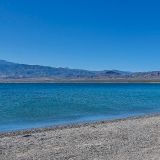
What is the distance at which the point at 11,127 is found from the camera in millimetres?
28281

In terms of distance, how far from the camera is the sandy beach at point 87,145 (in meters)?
15.4

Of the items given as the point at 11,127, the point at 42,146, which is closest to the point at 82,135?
the point at 42,146

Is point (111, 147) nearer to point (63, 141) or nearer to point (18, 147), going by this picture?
point (63, 141)

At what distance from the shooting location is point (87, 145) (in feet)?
57.7

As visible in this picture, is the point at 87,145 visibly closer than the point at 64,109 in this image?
Yes

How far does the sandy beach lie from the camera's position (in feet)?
50.5

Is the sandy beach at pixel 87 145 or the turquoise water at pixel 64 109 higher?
the sandy beach at pixel 87 145

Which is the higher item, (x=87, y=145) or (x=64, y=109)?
(x=87, y=145)

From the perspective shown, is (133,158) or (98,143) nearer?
(133,158)

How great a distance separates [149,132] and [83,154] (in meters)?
6.59

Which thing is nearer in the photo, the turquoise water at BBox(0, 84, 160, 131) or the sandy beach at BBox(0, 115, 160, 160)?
the sandy beach at BBox(0, 115, 160, 160)

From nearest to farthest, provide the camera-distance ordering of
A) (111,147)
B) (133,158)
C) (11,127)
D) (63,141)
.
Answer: (133,158) < (111,147) < (63,141) < (11,127)

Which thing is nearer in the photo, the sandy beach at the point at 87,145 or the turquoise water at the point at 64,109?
the sandy beach at the point at 87,145

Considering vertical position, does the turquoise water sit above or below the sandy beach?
below
